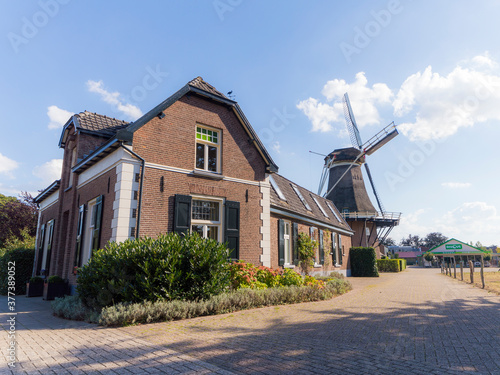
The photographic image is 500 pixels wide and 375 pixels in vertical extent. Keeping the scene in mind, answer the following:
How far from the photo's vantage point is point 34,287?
12.7 meters

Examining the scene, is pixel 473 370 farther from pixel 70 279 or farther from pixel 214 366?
pixel 70 279

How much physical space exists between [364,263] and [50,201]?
2143 cm

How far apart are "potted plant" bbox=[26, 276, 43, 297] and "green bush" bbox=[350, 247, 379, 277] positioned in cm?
2072

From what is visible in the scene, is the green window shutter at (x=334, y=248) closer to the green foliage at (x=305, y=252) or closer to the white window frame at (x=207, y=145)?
the green foliage at (x=305, y=252)

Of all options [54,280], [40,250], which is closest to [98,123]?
[54,280]

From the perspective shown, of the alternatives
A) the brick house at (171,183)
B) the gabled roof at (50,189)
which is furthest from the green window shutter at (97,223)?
the gabled roof at (50,189)

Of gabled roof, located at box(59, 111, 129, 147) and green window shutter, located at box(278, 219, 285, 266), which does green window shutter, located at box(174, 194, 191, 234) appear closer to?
green window shutter, located at box(278, 219, 285, 266)

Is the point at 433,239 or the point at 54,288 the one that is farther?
the point at 433,239

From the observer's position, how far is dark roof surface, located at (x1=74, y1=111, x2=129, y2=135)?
12969 mm

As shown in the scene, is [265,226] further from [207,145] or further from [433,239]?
[433,239]

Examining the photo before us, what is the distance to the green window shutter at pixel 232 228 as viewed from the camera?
11109mm

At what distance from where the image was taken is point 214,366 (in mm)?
3803

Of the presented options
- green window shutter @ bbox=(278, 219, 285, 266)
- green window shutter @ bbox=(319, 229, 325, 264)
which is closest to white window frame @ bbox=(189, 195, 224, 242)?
green window shutter @ bbox=(278, 219, 285, 266)

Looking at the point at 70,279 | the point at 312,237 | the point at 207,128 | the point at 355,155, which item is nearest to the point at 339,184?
the point at 355,155
